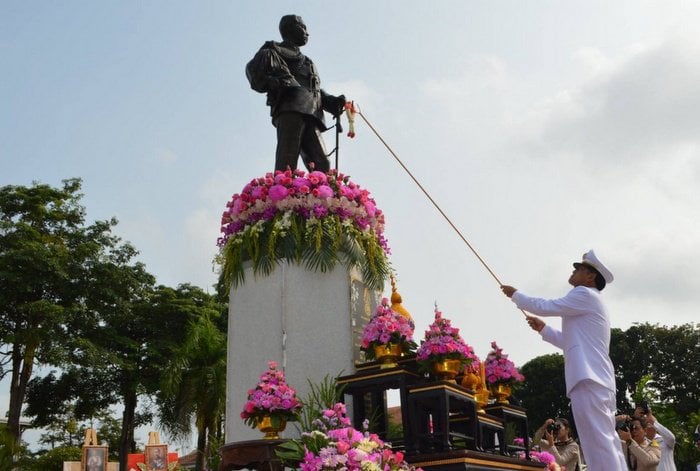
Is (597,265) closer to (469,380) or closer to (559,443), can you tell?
(469,380)

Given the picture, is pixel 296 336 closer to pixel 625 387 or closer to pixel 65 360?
pixel 65 360

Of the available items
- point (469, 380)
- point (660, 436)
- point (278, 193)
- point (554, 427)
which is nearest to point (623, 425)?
point (660, 436)

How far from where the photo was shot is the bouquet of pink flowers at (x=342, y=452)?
5.37m

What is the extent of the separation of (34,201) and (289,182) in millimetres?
30168

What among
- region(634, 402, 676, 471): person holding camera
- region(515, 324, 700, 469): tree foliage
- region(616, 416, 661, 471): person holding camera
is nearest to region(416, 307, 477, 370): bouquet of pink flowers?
region(616, 416, 661, 471): person holding camera

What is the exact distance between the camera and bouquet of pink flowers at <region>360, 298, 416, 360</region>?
7.40 metres

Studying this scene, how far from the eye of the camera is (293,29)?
33.9 feet

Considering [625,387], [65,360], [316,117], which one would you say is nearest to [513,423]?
[316,117]

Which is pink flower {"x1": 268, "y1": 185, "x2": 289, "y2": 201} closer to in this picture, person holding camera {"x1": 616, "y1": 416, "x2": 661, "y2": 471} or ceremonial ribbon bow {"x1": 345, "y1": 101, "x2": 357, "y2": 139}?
ceremonial ribbon bow {"x1": 345, "y1": 101, "x2": 357, "y2": 139}

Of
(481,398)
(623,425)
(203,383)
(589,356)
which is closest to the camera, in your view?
(589,356)

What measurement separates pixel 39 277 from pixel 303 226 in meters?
28.2

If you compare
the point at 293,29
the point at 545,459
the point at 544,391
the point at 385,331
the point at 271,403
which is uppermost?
the point at 293,29

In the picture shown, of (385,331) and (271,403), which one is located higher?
(385,331)

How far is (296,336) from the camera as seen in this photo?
26.7 feet
